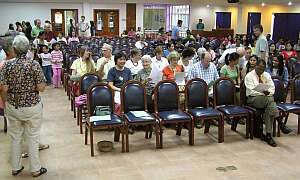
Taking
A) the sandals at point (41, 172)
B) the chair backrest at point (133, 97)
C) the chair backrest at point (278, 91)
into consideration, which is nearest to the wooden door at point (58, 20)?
the chair backrest at point (133, 97)

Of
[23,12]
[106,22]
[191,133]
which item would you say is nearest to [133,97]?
[191,133]

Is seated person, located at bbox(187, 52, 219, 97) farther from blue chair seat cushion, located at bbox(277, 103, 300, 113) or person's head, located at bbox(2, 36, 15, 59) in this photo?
person's head, located at bbox(2, 36, 15, 59)

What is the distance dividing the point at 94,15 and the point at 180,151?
16.2 metres

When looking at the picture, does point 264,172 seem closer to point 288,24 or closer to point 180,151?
point 180,151

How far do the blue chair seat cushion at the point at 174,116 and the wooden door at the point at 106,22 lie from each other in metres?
15.8

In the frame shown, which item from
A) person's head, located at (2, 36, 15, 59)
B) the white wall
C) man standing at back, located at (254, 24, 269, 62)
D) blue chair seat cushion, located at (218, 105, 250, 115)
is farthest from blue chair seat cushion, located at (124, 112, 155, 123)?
the white wall

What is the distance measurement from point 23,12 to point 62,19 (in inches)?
79.2

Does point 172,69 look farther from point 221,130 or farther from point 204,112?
point 221,130

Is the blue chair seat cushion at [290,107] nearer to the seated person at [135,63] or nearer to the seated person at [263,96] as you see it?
the seated person at [263,96]

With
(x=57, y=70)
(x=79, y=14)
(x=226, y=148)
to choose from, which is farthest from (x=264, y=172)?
(x=79, y=14)

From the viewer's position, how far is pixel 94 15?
65.9 feet

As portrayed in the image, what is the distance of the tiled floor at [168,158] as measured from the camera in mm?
4316

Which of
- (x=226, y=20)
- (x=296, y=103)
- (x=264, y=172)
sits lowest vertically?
(x=264, y=172)

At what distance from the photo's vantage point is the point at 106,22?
20438 millimetres
